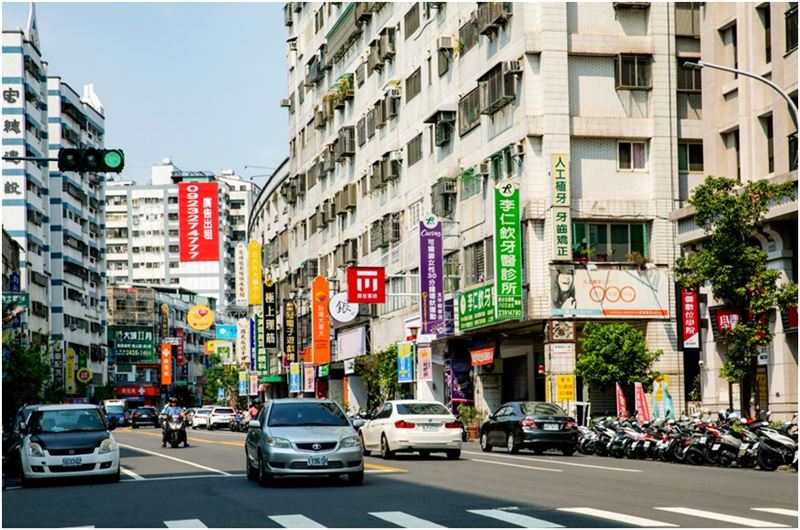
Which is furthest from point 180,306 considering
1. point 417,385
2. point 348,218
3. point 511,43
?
point 511,43

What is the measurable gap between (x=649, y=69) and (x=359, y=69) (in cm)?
2588

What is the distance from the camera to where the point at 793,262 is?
3359 centimetres

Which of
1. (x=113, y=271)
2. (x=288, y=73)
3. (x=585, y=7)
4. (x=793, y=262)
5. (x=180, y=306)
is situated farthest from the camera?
(x=113, y=271)

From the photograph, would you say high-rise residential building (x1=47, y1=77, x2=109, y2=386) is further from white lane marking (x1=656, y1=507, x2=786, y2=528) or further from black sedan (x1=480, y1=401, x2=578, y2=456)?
white lane marking (x1=656, y1=507, x2=786, y2=528)

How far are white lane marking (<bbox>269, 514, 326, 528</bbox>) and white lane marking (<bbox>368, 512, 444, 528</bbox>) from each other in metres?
0.82

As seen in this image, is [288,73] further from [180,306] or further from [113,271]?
[113,271]

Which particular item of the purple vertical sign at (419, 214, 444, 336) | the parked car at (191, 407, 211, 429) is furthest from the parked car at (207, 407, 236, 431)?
the purple vertical sign at (419, 214, 444, 336)

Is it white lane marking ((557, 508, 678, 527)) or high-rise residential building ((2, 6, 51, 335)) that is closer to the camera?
white lane marking ((557, 508, 678, 527))

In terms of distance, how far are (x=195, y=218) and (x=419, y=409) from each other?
74.3 metres

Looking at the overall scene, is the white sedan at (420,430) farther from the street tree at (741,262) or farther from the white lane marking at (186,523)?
the white lane marking at (186,523)

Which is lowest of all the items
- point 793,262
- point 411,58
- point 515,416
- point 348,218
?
point 515,416

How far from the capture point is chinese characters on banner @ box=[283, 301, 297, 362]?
272ft

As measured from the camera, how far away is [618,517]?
15172 millimetres

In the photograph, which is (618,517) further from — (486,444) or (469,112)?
(469,112)
